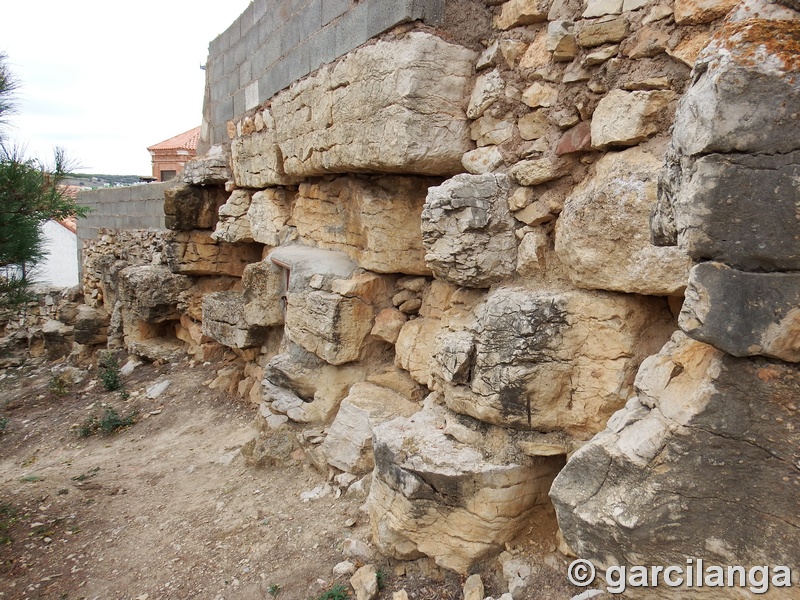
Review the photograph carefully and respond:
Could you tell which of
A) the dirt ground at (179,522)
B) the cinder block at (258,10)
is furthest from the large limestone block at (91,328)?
the cinder block at (258,10)

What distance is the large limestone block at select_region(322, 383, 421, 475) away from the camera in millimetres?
3096

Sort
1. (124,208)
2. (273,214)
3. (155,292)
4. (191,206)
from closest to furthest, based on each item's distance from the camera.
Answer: (273,214)
(191,206)
(155,292)
(124,208)

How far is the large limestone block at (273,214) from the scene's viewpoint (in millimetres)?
4305

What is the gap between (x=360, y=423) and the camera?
3.13m

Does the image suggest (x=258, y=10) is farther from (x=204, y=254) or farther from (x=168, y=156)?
(x=168, y=156)

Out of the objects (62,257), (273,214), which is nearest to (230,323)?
(273,214)

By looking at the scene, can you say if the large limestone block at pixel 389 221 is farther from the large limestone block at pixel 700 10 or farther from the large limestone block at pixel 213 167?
the large limestone block at pixel 213 167

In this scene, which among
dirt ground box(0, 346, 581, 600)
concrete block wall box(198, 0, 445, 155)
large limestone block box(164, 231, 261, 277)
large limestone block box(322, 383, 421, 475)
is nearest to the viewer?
dirt ground box(0, 346, 581, 600)

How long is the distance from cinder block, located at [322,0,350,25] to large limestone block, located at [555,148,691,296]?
1.89 metres

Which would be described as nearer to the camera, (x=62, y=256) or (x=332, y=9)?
(x=332, y=9)

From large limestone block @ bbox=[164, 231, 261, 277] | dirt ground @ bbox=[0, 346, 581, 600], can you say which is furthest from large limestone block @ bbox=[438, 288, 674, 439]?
large limestone block @ bbox=[164, 231, 261, 277]

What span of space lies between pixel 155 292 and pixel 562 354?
211 inches

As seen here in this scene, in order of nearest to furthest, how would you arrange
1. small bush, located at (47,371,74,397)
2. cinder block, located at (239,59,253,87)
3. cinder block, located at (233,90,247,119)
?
cinder block, located at (239,59,253,87) → cinder block, located at (233,90,247,119) → small bush, located at (47,371,74,397)

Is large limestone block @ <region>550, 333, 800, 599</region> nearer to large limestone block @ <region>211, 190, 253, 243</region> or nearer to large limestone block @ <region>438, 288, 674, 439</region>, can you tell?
large limestone block @ <region>438, 288, 674, 439</region>
